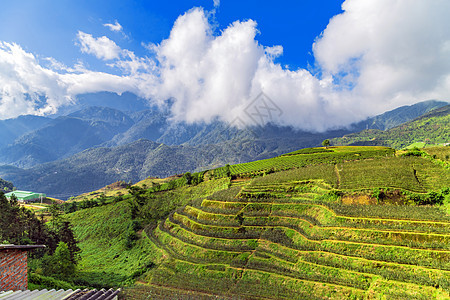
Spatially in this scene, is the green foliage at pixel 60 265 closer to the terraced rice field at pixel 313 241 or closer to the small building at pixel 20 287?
the terraced rice field at pixel 313 241

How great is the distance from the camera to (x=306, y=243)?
27.9 meters

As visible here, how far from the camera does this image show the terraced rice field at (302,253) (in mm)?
20391

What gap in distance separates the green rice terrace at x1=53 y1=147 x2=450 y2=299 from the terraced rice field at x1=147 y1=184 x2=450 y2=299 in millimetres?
99

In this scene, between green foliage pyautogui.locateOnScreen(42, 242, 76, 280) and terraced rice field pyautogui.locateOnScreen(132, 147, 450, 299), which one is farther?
green foliage pyautogui.locateOnScreen(42, 242, 76, 280)

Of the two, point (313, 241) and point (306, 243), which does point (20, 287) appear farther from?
point (313, 241)

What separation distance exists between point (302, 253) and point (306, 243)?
1540mm

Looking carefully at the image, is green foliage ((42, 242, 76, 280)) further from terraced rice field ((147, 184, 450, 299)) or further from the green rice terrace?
terraced rice field ((147, 184, 450, 299))

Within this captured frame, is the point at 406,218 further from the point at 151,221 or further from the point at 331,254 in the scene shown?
the point at 151,221

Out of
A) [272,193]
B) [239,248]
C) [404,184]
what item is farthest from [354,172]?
[239,248]

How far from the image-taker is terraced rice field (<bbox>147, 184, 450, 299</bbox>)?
2039cm

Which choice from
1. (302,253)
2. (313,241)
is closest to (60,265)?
(302,253)

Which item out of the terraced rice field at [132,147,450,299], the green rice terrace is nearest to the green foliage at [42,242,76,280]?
the green rice terrace

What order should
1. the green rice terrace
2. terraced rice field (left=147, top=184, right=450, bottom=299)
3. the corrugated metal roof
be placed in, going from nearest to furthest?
the corrugated metal roof, terraced rice field (left=147, top=184, right=450, bottom=299), the green rice terrace

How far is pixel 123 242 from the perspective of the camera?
48.4 m
